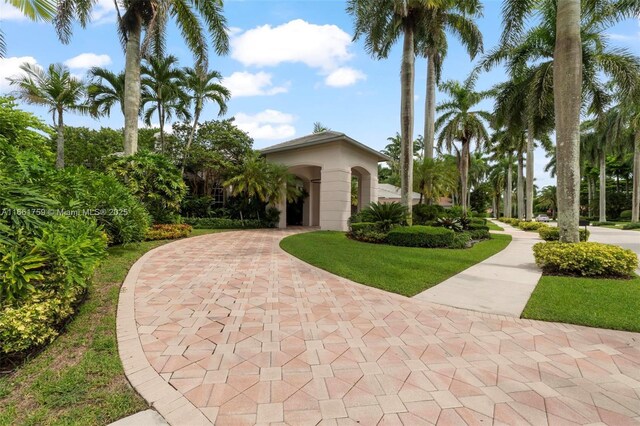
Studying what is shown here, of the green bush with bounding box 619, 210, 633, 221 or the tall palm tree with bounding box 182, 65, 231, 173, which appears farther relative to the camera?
the green bush with bounding box 619, 210, 633, 221

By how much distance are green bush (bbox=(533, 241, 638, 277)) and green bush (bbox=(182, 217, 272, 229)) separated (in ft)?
50.6

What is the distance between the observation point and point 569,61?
702 centimetres

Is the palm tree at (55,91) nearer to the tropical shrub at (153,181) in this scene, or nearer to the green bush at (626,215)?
the tropical shrub at (153,181)

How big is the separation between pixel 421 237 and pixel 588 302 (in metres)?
6.19

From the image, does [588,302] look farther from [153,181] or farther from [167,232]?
[153,181]

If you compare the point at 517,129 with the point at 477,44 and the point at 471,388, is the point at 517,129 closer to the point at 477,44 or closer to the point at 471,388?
the point at 477,44

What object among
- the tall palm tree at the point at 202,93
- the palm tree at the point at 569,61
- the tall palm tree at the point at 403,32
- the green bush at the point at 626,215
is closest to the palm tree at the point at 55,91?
the tall palm tree at the point at 202,93

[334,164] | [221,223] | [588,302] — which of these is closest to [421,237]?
[588,302]

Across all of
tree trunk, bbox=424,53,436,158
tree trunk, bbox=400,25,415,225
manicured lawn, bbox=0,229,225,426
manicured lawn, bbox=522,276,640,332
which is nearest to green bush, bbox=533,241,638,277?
manicured lawn, bbox=522,276,640,332

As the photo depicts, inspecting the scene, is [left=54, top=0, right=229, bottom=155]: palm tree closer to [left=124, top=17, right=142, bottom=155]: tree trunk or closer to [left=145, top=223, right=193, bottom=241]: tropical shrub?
[left=124, top=17, right=142, bottom=155]: tree trunk

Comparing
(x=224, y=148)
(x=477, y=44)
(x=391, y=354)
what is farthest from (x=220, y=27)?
(x=391, y=354)

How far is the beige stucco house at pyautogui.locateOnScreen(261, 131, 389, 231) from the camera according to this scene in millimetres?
16641

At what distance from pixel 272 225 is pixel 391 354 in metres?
17.0

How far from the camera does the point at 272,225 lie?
1967cm
